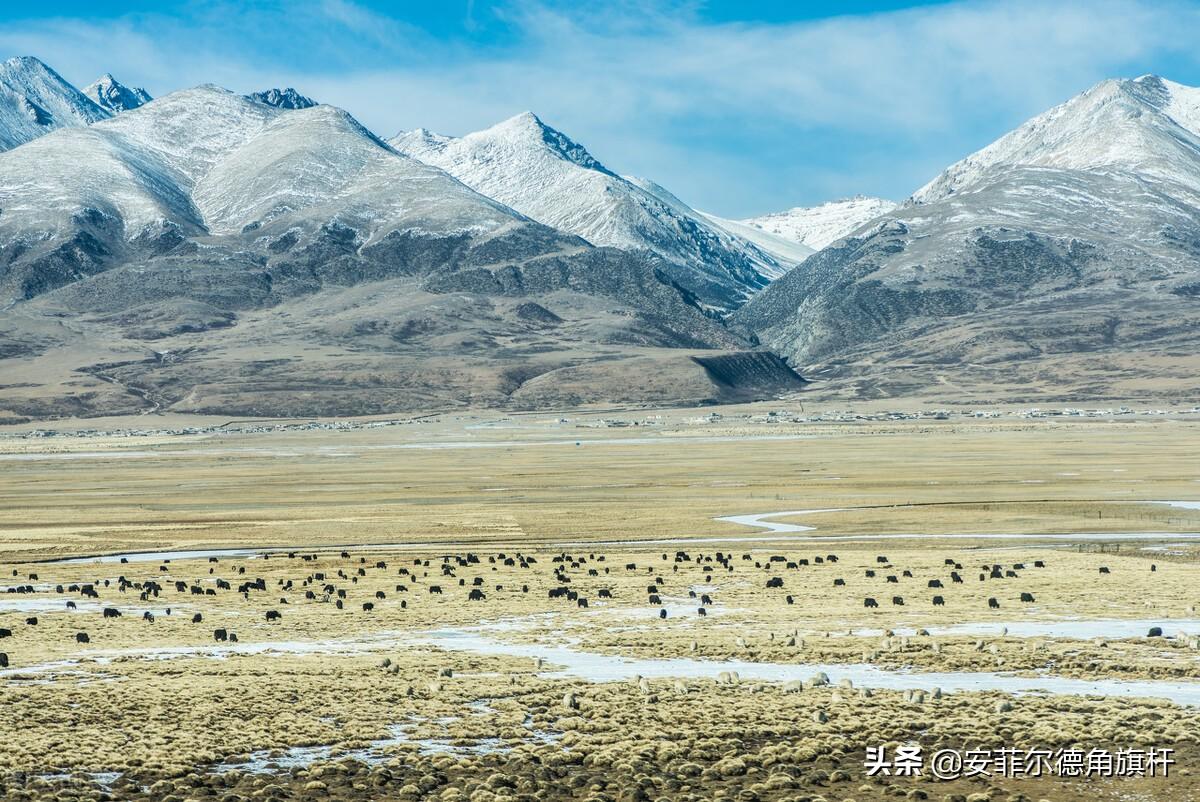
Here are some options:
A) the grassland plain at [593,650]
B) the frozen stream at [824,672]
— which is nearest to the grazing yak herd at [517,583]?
the grassland plain at [593,650]

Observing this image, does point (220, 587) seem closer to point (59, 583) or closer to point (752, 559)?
point (59, 583)

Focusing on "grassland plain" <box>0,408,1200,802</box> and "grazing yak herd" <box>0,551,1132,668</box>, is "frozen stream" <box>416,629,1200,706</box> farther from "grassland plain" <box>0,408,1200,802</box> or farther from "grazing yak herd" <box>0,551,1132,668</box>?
"grazing yak herd" <box>0,551,1132,668</box>

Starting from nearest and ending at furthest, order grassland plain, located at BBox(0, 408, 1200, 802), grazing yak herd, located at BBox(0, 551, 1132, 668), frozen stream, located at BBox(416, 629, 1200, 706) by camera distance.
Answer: grassland plain, located at BBox(0, 408, 1200, 802) → frozen stream, located at BBox(416, 629, 1200, 706) → grazing yak herd, located at BBox(0, 551, 1132, 668)

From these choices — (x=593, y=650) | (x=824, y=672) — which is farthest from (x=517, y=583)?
(x=824, y=672)

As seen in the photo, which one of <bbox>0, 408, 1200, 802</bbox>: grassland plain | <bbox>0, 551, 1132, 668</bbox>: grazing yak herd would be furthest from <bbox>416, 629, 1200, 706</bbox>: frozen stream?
<bbox>0, 551, 1132, 668</bbox>: grazing yak herd

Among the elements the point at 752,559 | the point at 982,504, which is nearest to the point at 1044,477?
the point at 982,504

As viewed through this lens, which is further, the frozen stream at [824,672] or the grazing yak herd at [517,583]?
the grazing yak herd at [517,583]

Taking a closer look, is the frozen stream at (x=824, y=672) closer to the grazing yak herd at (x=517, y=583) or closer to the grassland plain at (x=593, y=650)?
the grassland plain at (x=593, y=650)

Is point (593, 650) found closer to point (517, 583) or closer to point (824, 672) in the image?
point (824, 672)
